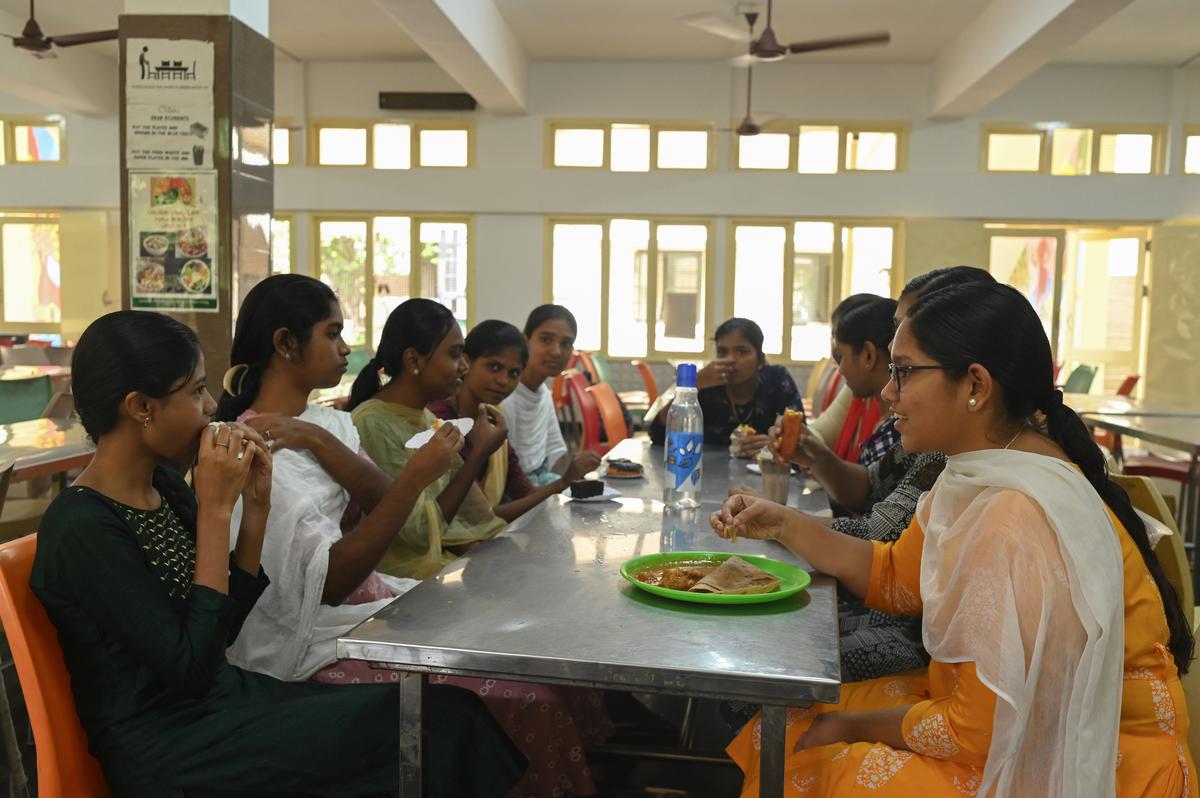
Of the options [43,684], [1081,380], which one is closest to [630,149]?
[1081,380]

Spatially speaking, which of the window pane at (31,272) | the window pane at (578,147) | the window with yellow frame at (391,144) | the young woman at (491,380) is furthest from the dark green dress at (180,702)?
the window pane at (31,272)

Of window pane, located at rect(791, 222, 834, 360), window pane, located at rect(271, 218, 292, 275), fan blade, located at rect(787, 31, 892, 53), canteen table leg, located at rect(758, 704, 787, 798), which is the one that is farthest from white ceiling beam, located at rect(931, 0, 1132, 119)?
window pane, located at rect(271, 218, 292, 275)

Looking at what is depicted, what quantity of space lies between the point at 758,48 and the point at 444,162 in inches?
175

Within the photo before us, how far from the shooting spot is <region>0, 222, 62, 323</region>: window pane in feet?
33.1

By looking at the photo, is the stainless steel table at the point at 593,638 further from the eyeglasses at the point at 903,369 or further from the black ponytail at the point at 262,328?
the black ponytail at the point at 262,328

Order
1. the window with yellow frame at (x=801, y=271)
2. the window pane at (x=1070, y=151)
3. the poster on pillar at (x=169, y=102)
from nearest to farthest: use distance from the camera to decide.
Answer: the poster on pillar at (x=169, y=102)
the window pane at (x=1070, y=151)
the window with yellow frame at (x=801, y=271)

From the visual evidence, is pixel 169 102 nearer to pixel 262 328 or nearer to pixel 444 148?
pixel 262 328

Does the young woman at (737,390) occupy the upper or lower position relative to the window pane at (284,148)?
lower

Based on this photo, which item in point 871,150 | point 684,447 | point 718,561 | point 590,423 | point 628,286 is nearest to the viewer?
point 718,561

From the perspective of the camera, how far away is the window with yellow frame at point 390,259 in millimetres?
9766

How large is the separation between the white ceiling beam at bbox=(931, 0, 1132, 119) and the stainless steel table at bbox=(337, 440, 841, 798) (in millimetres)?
5222

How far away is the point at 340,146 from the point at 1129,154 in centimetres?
768

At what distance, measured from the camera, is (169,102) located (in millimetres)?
3584

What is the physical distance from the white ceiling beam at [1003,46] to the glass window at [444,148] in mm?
4506
